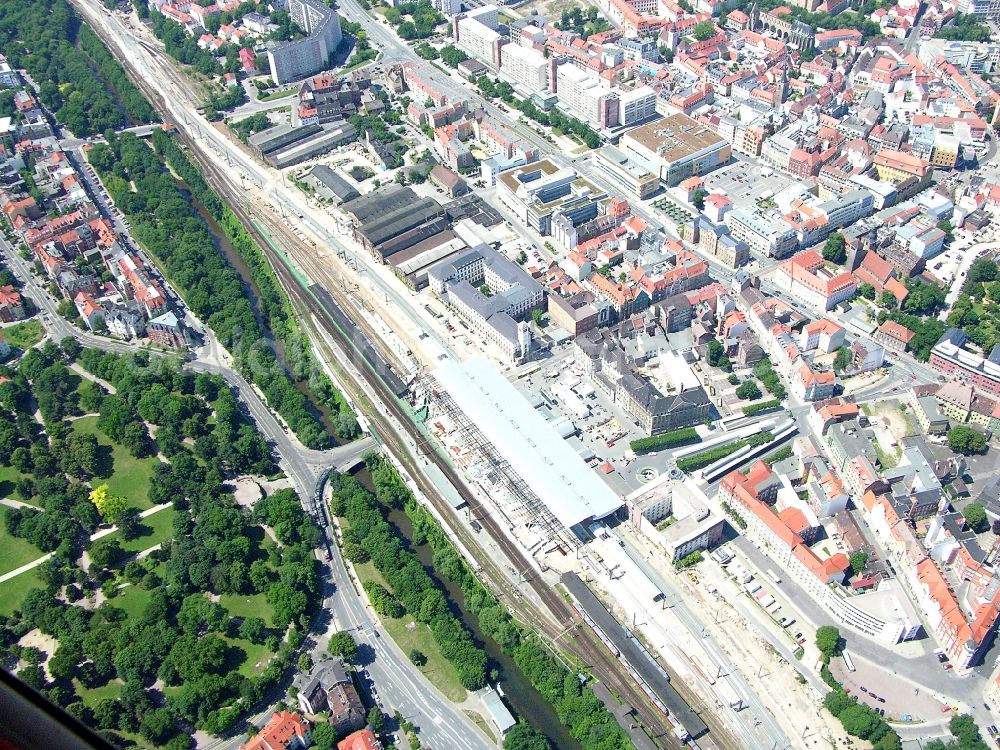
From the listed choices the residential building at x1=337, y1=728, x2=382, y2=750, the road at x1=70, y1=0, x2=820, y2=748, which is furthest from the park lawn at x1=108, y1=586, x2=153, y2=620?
the road at x1=70, y1=0, x2=820, y2=748

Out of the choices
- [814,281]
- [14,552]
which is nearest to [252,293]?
[14,552]

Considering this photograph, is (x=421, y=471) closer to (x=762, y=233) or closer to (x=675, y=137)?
(x=762, y=233)

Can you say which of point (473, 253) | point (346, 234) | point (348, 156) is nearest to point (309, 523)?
point (473, 253)

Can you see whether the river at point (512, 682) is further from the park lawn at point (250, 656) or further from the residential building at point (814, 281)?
the residential building at point (814, 281)

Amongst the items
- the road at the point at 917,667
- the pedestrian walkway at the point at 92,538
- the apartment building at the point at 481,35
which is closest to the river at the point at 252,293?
the pedestrian walkway at the point at 92,538

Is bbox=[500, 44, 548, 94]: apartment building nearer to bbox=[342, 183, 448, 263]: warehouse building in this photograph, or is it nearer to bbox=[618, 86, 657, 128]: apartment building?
bbox=[618, 86, 657, 128]: apartment building

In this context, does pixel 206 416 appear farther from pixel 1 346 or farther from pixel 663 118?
pixel 663 118
